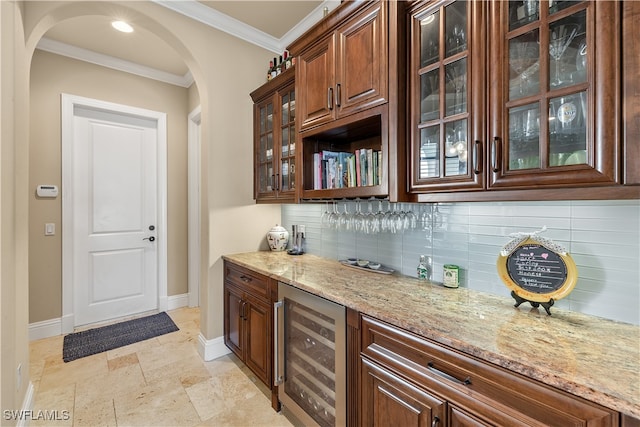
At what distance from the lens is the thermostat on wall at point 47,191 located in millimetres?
2845

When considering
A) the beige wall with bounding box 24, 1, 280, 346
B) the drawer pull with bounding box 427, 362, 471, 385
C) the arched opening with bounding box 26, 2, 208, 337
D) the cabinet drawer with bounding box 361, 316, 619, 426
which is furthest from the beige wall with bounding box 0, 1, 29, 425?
the drawer pull with bounding box 427, 362, 471, 385

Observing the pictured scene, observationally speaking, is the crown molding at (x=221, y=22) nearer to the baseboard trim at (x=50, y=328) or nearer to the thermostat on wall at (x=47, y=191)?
the thermostat on wall at (x=47, y=191)

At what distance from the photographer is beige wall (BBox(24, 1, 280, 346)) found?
Result: 2414 mm

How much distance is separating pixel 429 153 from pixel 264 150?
1.66 metres

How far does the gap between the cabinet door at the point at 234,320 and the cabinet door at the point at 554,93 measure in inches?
77.7

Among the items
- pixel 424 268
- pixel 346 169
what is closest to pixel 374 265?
pixel 424 268

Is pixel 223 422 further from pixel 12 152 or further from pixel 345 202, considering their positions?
pixel 12 152

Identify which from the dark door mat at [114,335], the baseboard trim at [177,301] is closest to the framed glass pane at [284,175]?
the dark door mat at [114,335]

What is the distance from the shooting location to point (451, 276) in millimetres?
1551

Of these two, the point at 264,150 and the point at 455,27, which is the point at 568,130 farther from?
the point at 264,150

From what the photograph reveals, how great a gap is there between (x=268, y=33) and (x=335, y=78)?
4.88 ft

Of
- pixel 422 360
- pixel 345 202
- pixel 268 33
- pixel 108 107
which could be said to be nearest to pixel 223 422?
pixel 422 360

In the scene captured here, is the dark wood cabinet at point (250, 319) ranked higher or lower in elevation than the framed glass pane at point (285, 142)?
lower

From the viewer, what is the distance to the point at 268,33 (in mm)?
2750
